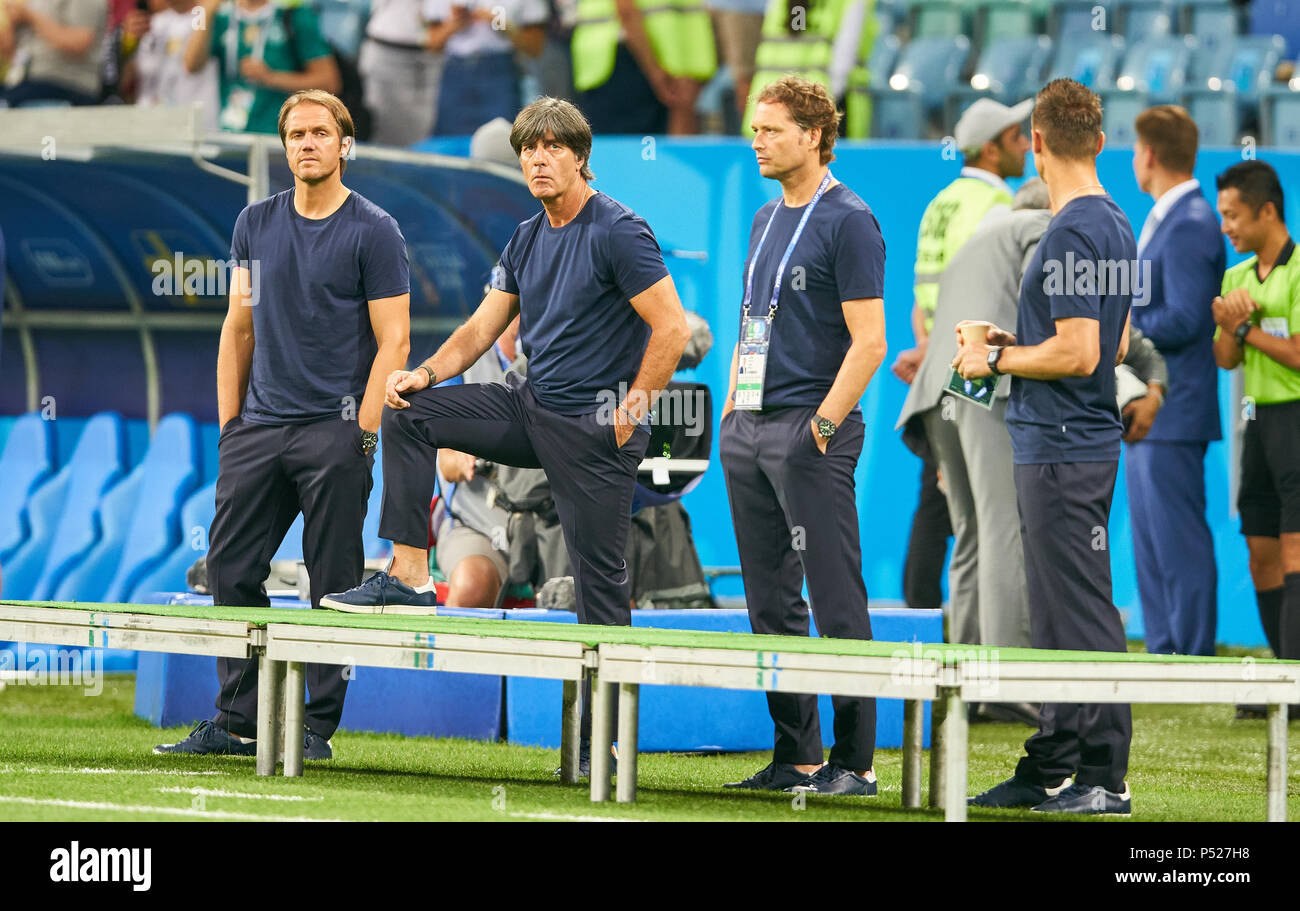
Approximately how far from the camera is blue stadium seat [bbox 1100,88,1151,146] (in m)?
11.9

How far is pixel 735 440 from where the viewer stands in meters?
5.82

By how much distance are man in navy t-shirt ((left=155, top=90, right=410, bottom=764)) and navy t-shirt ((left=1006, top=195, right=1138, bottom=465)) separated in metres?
1.91

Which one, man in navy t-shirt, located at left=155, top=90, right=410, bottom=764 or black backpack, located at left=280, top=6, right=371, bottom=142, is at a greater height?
black backpack, located at left=280, top=6, right=371, bottom=142

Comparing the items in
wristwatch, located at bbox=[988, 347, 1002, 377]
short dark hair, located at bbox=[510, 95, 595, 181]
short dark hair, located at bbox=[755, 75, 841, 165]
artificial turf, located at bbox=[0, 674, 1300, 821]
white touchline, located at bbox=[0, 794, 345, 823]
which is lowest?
artificial turf, located at bbox=[0, 674, 1300, 821]

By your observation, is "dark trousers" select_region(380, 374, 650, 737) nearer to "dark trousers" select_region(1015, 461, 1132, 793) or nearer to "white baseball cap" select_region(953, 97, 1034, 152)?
"dark trousers" select_region(1015, 461, 1132, 793)

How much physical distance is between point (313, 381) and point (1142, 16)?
357 inches

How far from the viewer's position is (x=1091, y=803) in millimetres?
5379

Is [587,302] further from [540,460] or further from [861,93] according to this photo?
[861,93]

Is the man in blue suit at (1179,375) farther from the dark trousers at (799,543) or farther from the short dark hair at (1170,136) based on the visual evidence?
the dark trousers at (799,543)

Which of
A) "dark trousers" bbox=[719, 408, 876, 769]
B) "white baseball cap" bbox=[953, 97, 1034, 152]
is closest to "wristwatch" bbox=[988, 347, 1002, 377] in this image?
"dark trousers" bbox=[719, 408, 876, 769]

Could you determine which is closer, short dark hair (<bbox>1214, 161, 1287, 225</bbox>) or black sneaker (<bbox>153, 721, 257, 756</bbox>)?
black sneaker (<bbox>153, 721, 257, 756</bbox>)

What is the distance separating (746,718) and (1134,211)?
5202 millimetres

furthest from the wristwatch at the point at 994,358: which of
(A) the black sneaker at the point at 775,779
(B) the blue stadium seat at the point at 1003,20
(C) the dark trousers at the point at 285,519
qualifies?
(B) the blue stadium seat at the point at 1003,20

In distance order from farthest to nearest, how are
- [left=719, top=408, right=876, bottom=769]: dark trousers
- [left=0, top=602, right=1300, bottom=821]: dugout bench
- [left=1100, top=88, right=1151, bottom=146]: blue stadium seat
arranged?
[left=1100, top=88, right=1151, bottom=146]: blue stadium seat
[left=719, top=408, right=876, bottom=769]: dark trousers
[left=0, top=602, right=1300, bottom=821]: dugout bench
